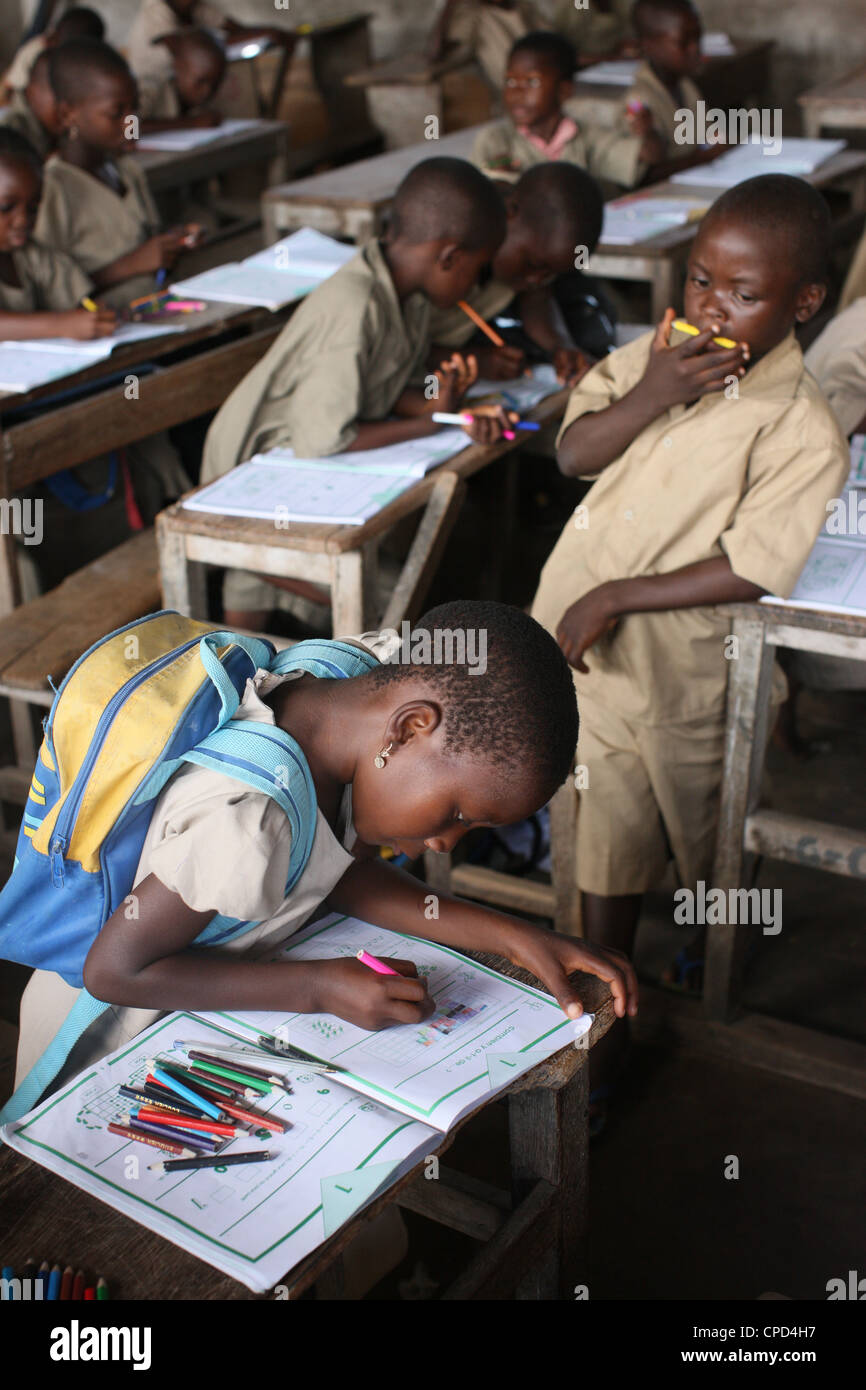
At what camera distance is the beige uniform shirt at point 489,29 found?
22.2 ft

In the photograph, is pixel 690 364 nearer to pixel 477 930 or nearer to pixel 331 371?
pixel 331 371

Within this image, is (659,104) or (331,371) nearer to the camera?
(331,371)

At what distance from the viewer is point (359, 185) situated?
4344 mm

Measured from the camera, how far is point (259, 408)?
2.67 meters

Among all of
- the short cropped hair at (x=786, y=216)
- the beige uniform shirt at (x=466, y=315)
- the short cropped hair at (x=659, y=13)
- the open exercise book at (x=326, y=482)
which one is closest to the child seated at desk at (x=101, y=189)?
the beige uniform shirt at (x=466, y=315)

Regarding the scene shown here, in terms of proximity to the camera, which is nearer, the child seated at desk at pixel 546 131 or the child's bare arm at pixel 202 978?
the child's bare arm at pixel 202 978

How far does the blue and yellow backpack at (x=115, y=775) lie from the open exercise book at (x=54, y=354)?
63.9 inches

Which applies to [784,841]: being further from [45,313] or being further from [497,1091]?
[45,313]

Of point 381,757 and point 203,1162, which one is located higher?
point 381,757

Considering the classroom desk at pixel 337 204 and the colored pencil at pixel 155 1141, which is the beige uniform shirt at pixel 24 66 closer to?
the classroom desk at pixel 337 204

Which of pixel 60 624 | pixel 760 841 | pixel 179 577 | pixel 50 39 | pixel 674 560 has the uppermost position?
pixel 50 39

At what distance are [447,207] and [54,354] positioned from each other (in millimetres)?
964

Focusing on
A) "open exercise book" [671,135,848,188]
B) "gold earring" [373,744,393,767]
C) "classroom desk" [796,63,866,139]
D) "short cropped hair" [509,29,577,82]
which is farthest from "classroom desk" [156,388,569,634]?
"classroom desk" [796,63,866,139]

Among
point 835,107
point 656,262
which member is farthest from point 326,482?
point 835,107
